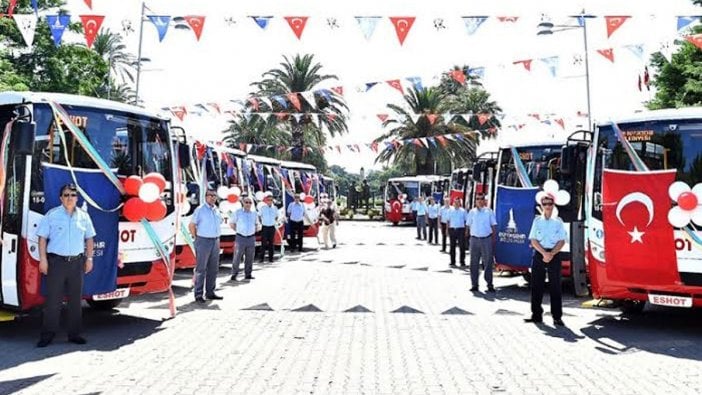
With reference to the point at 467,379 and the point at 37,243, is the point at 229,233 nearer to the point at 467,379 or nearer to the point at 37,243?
the point at 37,243

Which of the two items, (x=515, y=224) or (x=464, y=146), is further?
(x=464, y=146)

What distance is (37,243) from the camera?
25.5 ft

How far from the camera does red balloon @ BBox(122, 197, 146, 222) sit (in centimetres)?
870

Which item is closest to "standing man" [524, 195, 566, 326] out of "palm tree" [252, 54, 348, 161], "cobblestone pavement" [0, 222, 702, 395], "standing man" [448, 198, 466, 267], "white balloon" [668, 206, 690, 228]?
"cobblestone pavement" [0, 222, 702, 395]

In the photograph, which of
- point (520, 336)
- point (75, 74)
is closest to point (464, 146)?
point (75, 74)

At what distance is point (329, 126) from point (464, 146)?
9652mm

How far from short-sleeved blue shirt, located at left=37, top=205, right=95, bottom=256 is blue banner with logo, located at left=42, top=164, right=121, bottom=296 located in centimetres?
54

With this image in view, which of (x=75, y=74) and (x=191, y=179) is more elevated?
(x=75, y=74)

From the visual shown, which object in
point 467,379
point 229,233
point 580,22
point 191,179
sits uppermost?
point 580,22

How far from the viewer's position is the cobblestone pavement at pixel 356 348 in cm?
608

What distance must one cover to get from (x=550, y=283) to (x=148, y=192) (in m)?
5.58

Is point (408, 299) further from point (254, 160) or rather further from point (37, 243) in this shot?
point (254, 160)

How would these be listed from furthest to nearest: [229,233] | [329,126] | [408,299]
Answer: [329,126] → [229,233] → [408,299]

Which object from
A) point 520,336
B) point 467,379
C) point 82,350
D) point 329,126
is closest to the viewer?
point 467,379
